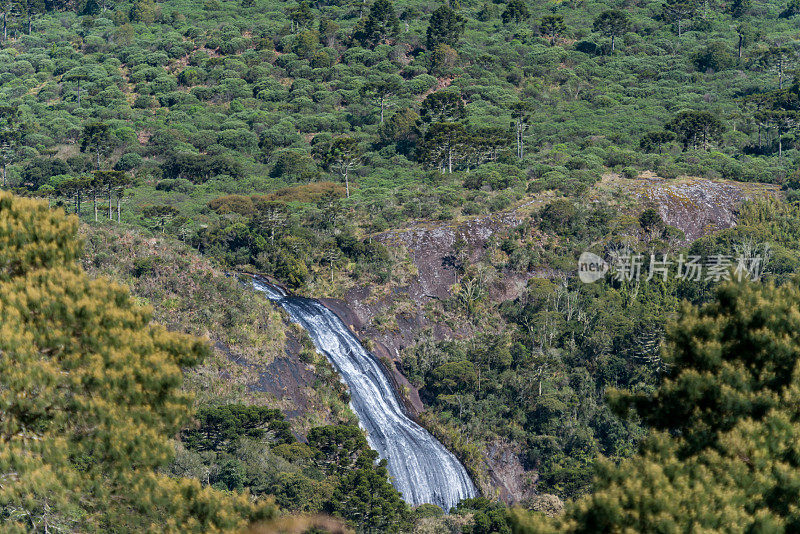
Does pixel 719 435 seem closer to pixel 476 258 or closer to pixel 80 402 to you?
pixel 80 402

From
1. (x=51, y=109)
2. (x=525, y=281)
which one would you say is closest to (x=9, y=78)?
(x=51, y=109)

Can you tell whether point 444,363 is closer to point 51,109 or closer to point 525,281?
point 525,281

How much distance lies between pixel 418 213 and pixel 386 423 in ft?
73.4

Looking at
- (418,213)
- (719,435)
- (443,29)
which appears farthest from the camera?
(443,29)

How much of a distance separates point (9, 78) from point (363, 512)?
9072 centimetres

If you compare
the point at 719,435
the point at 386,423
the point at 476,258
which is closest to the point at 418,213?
the point at 476,258

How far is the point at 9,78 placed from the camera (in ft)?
352

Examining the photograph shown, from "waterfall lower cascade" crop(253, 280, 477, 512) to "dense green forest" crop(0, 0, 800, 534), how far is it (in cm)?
139

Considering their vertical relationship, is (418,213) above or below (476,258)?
above

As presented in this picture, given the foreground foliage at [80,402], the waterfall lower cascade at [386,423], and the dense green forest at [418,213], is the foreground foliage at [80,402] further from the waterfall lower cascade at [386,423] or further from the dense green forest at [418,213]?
the waterfall lower cascade at [386,423]

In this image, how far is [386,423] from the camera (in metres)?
46.9

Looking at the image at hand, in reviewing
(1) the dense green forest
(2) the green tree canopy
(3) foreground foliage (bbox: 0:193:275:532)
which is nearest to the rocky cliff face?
(1) the dense green forest

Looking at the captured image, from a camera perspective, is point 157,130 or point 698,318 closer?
point 698,318

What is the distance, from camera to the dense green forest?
20.0m
